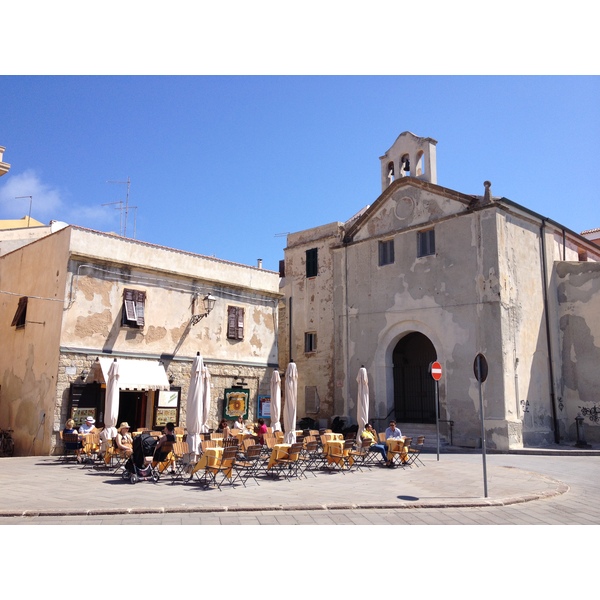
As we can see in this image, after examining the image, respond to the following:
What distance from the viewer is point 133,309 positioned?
67.2ft

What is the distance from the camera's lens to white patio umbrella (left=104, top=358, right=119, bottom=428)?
1539cm

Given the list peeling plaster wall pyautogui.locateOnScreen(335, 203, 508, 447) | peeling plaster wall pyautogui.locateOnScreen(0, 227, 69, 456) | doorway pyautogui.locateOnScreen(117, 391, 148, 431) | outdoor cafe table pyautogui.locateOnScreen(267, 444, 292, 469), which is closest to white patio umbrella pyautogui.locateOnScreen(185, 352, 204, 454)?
outdoor cafe table pyautogui.locateOnScreen(267, 444, 292, 469)

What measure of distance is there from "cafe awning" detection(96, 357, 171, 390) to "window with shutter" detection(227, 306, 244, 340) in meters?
3.57

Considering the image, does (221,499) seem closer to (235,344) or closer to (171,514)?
(171,514)

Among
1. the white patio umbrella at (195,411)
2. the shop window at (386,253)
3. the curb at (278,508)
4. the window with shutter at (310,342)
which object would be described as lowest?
the curb at (278,508)

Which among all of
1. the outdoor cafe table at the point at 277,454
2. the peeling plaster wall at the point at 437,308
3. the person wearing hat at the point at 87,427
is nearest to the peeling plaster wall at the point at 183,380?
the person wearing hat at the point at 87,427

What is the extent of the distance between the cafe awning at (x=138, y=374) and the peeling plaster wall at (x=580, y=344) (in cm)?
1554

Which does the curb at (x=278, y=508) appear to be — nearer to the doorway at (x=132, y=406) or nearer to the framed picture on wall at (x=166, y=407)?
the framed picture on wall at (x=166, y=407)

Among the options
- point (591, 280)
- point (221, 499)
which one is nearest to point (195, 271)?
point (221, 499)

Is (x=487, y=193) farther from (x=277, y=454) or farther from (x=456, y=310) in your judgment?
(x=277, y=454)

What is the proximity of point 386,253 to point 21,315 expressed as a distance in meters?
15.2

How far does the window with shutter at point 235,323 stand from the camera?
23.6 metres

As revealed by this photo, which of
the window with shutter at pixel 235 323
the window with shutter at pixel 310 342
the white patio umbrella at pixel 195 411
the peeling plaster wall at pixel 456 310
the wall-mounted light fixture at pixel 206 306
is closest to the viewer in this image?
the white patio umbrella at pixel 195 411

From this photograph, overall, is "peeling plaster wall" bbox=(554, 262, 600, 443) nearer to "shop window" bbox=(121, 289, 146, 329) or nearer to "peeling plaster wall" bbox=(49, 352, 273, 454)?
"peeling plaster wall" bbox=(49, 352, 273, 454)
